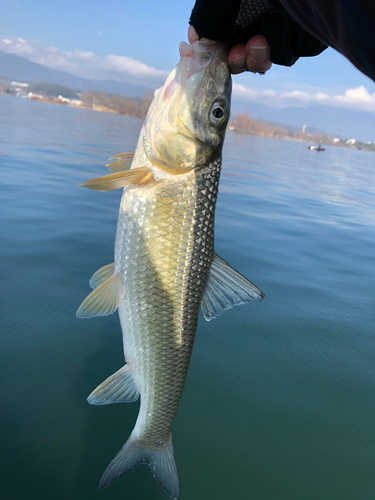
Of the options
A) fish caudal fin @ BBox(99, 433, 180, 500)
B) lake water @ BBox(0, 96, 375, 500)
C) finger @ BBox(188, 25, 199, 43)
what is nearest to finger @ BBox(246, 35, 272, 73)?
finger @ BBox(188, 25, 199, 43)

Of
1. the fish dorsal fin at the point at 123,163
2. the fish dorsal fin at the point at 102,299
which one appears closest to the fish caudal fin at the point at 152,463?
the fish dorsal fin at the point at 102,299

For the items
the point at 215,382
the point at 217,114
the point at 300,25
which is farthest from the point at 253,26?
the point at 215,382

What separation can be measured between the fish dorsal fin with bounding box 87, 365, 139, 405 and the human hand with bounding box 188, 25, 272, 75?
1.79 metres

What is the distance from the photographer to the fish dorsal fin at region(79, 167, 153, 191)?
1.72 metres

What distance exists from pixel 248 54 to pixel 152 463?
7.71 ft

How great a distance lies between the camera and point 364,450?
104 inches

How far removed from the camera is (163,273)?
185cm

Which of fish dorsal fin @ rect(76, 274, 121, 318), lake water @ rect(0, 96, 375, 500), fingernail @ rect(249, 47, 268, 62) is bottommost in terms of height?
lake water @ rect(0, 96, 375, 500)

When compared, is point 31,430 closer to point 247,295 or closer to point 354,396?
point 247,295

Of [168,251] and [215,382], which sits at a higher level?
[168,251]

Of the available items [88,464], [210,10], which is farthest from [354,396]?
[210,10]

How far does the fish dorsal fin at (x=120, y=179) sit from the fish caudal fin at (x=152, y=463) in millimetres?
1457

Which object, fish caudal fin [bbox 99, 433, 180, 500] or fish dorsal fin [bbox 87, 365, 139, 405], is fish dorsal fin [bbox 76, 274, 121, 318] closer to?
fish dorsal fin [bbox 87, 365, 139, 405]

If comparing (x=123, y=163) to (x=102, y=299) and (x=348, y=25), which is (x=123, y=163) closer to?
(x=102, y=299)
